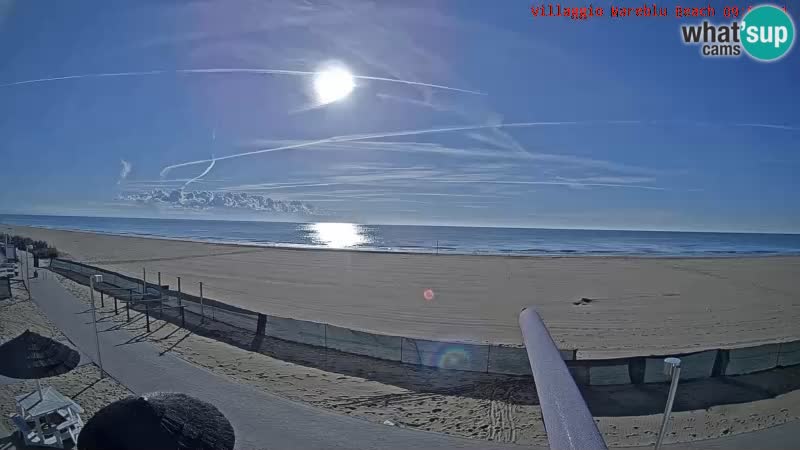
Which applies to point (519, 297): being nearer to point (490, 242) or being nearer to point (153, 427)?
Result: point (153, 427)

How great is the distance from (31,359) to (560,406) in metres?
8.15

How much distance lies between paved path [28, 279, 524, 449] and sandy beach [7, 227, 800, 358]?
5.69m

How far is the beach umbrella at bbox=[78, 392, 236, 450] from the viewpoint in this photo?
3.48m

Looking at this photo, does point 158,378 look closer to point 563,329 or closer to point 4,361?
point 4,361

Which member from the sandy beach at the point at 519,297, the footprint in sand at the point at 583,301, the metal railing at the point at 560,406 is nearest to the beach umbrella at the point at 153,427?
the metal railing at the point at 560,406

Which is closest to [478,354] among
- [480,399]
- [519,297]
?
[480,399]

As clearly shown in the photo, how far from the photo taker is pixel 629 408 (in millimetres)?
6883

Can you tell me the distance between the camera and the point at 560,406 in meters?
2.45

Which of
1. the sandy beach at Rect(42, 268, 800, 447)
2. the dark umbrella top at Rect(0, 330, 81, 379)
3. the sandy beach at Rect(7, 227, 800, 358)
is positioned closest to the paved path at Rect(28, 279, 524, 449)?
the sandy beach at Rect(42, 268, 800, 447)

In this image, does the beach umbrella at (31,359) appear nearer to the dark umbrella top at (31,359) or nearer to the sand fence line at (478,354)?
the dark umbrella top at (31,359)

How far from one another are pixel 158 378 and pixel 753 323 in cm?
2103

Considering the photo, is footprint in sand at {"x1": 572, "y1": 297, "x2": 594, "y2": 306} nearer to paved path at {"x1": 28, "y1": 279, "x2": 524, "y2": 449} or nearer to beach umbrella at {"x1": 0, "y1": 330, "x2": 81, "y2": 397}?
paved path at {"x1": 28, "y1": 279, "x2": 524, "y2": 449}

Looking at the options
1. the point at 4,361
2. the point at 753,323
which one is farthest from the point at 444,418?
the point at 753,323

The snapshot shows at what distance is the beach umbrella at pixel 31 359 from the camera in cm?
564
